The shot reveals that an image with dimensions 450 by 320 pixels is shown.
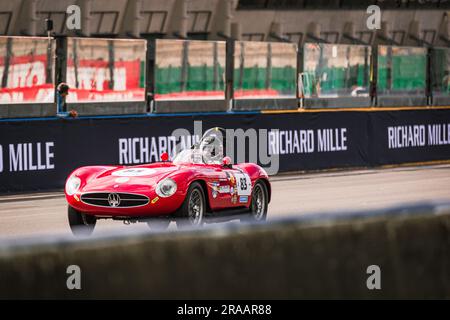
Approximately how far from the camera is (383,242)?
584 centimetres

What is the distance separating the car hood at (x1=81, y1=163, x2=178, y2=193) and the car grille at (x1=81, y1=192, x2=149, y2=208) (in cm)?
6

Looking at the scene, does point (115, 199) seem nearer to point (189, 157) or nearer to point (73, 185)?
point (73, 185)

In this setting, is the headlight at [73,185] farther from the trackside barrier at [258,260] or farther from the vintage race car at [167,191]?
the trackside barrier at [258,260]

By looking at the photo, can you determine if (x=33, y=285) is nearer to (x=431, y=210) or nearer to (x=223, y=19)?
(x=431, y=210)

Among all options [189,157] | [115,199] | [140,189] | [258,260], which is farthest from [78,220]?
[258,260]

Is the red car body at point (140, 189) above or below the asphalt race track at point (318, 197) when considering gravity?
above

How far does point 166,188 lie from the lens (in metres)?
13.3

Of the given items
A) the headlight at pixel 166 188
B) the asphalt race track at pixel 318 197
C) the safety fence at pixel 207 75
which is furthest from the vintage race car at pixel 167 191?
the safety fence at pixel 207 75

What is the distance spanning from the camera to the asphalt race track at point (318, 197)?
15.8m

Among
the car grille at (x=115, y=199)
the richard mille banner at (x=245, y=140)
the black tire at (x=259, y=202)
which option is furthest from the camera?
the richard mille banner at (x=245, y=140)

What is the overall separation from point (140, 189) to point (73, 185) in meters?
0.84

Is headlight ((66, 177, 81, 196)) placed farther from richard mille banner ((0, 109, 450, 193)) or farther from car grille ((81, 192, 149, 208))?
richard mille banner ((0, 109, 450, 193))

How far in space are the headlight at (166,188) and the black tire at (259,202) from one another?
2.11 metres

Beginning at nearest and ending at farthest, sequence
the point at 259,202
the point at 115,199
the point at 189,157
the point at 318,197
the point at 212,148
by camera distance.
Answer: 1. the point at 115,199
2. the point at 189,157
3. the point at 212,148
4. the point at 259,202
5. the point at 318,197
